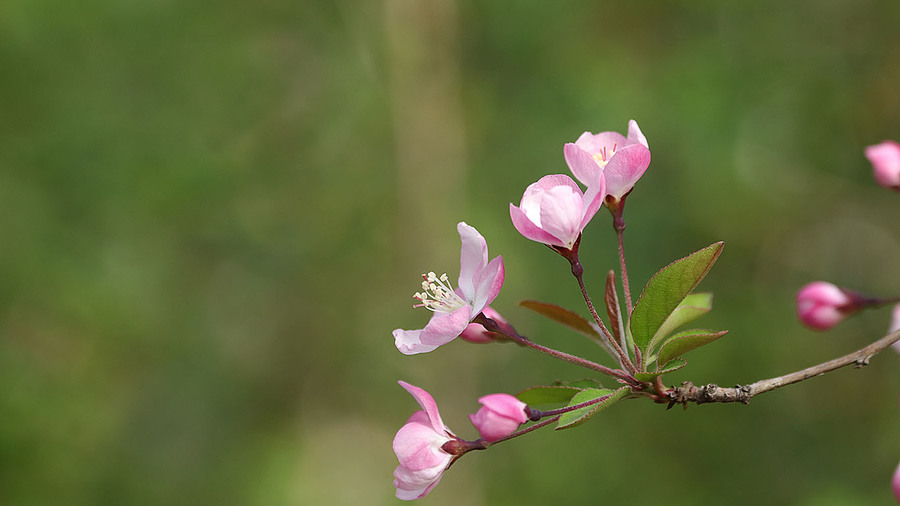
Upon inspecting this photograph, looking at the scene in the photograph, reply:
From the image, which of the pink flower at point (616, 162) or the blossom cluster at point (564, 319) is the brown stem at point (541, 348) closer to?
the blossom cluster at point (564, 319)

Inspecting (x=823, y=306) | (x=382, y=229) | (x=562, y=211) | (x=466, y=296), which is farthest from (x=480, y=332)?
(x=382, y=229)

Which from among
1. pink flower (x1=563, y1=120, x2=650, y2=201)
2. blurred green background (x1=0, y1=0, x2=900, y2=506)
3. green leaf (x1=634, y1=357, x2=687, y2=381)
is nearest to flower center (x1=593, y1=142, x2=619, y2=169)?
pink flower (x1=563, y1=120, x2=650, y2=201)

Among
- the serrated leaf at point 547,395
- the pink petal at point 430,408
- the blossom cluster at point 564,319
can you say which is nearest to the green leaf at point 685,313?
the blossom cluster at point 564,319

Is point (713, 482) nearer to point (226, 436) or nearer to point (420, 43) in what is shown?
point (226, 436)

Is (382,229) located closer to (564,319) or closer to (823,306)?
(823,306)

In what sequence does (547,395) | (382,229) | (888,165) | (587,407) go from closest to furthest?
1. (587,407)
2. (547,395)
3. (888,165)
4. (382,229)

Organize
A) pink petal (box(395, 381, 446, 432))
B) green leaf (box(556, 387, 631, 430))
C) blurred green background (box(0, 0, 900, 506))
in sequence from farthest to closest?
1. blurred green background (box(0, 0, 900, 506))
2. pink petal (box(395, 381, 446, 432))
3. green leaf (box(556, 387, 631, 430))

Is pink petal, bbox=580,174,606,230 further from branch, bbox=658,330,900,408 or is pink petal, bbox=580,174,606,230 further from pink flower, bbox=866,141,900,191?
pink flower, bbox=866,141,900,191
